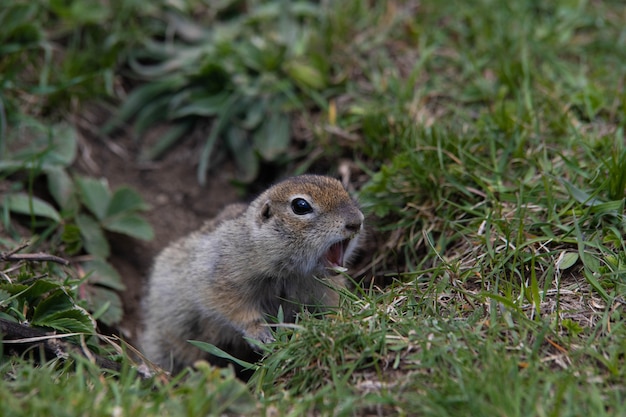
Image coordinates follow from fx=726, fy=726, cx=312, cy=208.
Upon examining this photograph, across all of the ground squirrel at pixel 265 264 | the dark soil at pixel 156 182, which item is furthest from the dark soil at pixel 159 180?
the ground squirrel at pixel 265 264

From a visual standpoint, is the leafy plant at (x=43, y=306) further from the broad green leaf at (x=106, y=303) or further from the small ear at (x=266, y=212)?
the small ear at (x=266, y=212)

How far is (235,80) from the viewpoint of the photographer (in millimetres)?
7363

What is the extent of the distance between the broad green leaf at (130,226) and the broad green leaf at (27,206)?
481 millimetres

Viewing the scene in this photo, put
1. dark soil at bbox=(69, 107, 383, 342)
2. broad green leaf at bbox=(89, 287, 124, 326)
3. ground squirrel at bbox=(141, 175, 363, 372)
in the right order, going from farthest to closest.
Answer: dark soil at bbox=(69, 107, 383, 342)
broad green leaf at bbox=(89, 287, 124, 326)
ground squirrel at bbox=(141, 175, 363, 372)

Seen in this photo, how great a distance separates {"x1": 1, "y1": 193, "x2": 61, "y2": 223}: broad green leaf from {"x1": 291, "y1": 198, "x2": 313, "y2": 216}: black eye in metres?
2.36

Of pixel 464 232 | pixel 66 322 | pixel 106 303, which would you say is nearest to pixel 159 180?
pixel 106 303

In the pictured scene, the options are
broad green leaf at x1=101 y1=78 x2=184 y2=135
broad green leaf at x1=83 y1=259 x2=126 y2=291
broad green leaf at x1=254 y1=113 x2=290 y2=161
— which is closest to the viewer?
broad green leaf at x1=83 y1=259 x2=126 y2=291

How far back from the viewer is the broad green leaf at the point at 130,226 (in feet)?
21.4

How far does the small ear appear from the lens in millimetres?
5094

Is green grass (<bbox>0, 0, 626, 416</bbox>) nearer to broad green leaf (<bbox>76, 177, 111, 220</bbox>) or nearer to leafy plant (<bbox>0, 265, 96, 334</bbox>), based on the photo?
leafy plant (<bbox>0, 265, 96, 334</bbox>)

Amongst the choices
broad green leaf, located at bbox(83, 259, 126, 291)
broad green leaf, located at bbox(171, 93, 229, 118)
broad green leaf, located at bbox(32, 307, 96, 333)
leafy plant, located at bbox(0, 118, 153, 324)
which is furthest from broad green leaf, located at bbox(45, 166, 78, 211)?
broad green leaf, located at bbox(32, 307, 96, 333)

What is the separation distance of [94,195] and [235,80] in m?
1.85

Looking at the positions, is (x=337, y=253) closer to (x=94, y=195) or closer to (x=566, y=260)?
(x=566, y=260)

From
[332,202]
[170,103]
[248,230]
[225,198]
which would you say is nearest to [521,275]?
[332,202]
